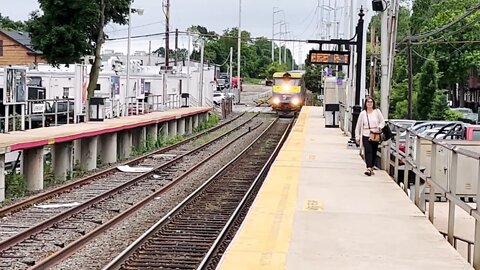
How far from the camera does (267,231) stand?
32.9 ft

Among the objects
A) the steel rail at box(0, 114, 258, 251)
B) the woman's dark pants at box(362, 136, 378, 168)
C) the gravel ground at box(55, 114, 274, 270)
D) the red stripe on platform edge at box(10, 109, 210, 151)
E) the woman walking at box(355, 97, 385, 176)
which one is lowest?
the gravel ground at box(55, 114, 274, 270)

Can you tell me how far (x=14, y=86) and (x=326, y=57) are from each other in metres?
10.5

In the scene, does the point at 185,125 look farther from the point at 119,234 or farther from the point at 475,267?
the point at 475,267

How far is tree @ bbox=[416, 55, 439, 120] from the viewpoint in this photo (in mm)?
49969

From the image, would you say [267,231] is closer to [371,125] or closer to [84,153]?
[371,125]

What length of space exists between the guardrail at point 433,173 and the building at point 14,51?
2684 inches

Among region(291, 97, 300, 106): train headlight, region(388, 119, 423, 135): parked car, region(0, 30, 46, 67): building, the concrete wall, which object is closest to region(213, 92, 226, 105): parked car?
region(291, 97, 300, 106): train headlight

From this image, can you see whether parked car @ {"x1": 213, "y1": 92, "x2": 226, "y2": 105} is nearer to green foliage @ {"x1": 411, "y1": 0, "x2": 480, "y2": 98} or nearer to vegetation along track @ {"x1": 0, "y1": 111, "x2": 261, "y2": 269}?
green foliage @ {"x1": 411, "y1": 0, "x2": 480, "y2": 98}

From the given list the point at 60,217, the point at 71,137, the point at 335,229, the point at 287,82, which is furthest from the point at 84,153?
the point at 287,82

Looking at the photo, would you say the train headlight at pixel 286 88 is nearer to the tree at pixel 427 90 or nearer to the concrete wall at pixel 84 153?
the tree at pixel 427 90

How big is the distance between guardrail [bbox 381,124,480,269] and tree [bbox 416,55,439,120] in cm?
3288

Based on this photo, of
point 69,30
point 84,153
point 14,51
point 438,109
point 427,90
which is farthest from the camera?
point 14,51

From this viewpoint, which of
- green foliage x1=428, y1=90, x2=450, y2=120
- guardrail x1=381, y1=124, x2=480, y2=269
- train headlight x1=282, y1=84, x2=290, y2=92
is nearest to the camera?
guardrail x1=381, y1=124, x2=480, y2=269

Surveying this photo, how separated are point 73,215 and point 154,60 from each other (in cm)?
9959
